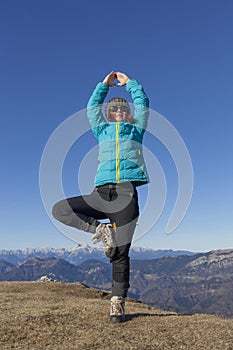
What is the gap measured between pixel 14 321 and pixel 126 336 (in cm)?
303

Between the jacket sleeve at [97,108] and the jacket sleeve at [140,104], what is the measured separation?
2.47 ft

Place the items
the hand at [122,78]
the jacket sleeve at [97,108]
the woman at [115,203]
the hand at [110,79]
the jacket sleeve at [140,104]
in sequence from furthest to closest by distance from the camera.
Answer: the hand at [122,78] → the hand at [110,79] → the jacket sleeve at [140,104] → the jacket sleeve at [97,108] → the woman at [115,203]

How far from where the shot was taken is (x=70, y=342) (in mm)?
6910

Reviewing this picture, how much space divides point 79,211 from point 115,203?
37.0 inches

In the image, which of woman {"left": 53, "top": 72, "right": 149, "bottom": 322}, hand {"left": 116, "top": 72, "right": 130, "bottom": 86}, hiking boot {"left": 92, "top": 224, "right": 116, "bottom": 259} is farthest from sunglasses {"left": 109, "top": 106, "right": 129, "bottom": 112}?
hiking boot {"left": 92, "top": 224, "right": 116, "bottom": 259}

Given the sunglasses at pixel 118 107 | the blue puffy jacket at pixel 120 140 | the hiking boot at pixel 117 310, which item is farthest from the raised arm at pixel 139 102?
the hiking boot at pixel 117 310

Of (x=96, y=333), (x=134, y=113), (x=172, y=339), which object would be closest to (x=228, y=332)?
(x=172, y=339)

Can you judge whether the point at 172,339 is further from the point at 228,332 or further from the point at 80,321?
the point at 80,321

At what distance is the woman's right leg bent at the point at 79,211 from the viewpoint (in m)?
8.86

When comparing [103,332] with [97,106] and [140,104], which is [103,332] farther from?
[140,104]

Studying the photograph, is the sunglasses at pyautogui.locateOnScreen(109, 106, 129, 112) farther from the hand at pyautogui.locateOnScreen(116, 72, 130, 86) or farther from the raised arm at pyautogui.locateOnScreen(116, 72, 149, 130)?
the hand at pyautogui.locateOnScreen(116, 72, 130, 86)

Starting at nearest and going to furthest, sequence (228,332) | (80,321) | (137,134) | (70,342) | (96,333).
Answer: (70,342) < (96,333) < (228,332) < (80,321) < (137,134)

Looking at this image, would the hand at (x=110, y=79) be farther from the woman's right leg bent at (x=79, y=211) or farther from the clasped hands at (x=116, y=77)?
the woman's right leg bent at (x=79, y=211)

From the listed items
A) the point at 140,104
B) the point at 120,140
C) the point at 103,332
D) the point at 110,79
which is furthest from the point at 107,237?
the point at 110,79
